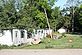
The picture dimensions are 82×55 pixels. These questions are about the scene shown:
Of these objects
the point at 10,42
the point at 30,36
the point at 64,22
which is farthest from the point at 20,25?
the point at 64,22

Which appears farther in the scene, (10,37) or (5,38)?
(10,37)

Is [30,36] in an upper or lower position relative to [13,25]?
lower

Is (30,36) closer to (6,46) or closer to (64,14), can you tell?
(6,46)

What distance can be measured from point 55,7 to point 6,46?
3993 centimetres

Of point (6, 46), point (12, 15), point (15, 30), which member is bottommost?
point (6, 46)

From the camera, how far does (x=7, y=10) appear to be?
2639 cm

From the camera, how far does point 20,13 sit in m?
27.8
